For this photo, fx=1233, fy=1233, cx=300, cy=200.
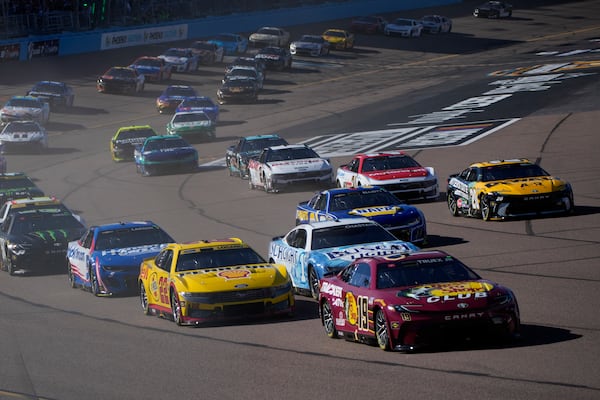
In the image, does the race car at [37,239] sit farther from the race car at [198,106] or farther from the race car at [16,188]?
the race car at [198,106]

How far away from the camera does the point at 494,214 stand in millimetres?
24844

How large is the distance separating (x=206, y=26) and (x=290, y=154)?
4903 centimetres

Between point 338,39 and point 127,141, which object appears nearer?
point 127,141

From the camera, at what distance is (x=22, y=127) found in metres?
47.5

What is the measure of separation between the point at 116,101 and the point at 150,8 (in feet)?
65.3

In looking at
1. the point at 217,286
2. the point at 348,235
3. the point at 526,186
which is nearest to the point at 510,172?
the point at 526,186

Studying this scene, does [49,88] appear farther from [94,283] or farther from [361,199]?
[94,283]

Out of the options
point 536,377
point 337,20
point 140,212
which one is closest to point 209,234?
point 140,212

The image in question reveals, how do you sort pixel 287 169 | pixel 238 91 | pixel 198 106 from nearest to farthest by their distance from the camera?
pixel 287 169, pixel 198 106, pixel 238 91

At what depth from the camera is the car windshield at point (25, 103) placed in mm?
51812

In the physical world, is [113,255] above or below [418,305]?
below

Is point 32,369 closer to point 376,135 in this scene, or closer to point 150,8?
point 376,135

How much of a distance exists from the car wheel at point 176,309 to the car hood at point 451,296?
407cm

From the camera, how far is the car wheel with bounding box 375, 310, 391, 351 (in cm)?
1387
